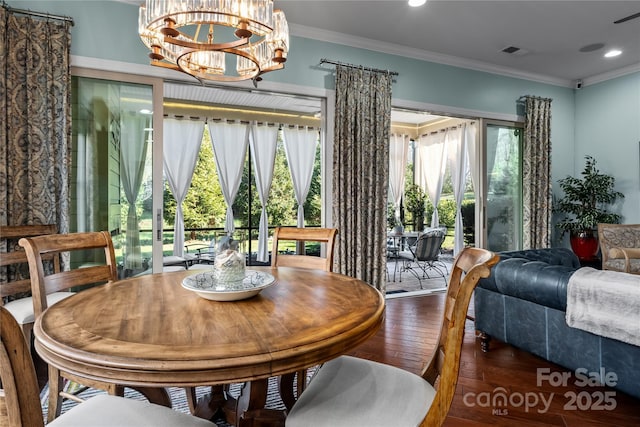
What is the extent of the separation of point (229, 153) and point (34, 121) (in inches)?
132

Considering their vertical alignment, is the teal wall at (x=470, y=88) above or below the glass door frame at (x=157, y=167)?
above

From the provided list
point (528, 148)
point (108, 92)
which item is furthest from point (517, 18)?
point (108, 92)

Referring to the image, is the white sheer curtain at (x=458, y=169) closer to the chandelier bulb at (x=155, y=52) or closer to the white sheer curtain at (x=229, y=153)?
the white sheer curtain at (x=229, y=153)

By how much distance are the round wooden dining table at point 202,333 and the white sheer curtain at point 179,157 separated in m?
4.54

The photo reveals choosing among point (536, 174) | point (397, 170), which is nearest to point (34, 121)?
point (536, 174)

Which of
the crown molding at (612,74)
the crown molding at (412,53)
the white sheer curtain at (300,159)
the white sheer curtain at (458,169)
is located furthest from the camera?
the white sheer curtain at (458,169)

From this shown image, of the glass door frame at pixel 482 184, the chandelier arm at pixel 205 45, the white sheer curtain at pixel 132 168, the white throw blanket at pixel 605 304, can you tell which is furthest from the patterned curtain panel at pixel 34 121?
the glass door frame at pixel 482 184

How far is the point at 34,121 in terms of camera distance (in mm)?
2850

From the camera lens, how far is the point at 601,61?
4.76 m

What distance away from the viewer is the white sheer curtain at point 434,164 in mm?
7430

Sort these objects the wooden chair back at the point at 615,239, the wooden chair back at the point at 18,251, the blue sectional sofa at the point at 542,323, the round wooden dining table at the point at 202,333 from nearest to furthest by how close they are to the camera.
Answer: the round wooden dining table at the point at 202,333, the blue sectional sofa at the point at 542,323, the wooden chair back at the point at 18,251, the wooden chair back at the point at 615,239

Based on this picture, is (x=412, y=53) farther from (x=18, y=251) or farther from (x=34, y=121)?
(x=18, y=251)

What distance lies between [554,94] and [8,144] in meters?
6.59

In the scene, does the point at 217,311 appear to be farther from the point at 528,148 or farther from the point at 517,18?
the point at 528,148
